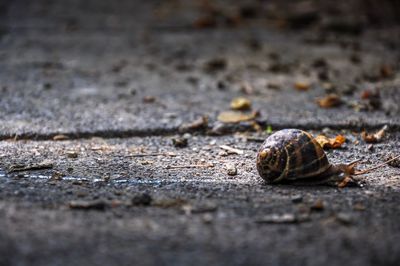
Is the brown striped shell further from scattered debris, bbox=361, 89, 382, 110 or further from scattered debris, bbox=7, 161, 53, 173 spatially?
scattered debris, bbox=361, 89, 382, 110

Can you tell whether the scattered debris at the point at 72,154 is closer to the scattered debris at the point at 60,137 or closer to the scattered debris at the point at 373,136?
the scattered debris at the point at 60,137

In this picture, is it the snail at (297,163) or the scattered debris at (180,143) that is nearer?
the snail at (297,163)

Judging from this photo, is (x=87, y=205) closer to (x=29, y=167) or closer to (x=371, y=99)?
(x=29, y=167)

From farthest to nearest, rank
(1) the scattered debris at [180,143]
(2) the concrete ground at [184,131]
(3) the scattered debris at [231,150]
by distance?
(1) the scattered debris at [180,143] < (3) the scattered debris at [231,150] < (2) the concrete ground at [184,131]

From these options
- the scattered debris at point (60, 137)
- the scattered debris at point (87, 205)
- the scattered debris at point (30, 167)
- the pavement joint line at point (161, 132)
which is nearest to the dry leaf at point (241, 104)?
the pavement joint line at point (161, 132)

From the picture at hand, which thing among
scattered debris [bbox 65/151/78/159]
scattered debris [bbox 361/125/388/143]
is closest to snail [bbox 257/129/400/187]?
scattered debris [bbox 361/125/388/143]

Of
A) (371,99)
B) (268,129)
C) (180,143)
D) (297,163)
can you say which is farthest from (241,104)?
(297,163)
